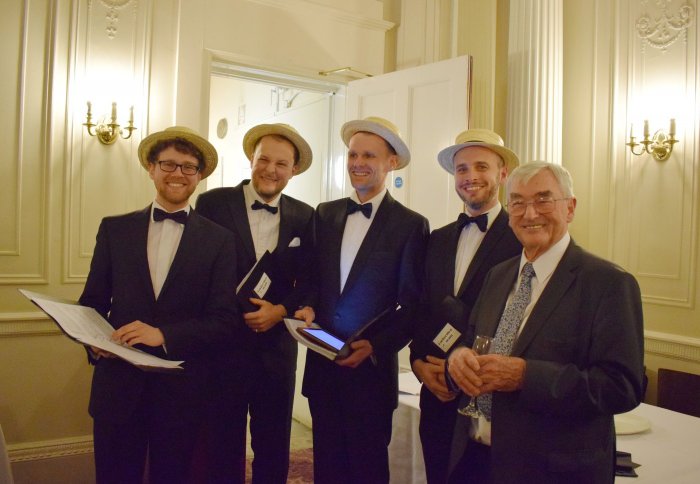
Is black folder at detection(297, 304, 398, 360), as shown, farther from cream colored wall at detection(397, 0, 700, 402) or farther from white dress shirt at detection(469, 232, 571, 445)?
cream colored wall at detection(397, 0, 700, 402)

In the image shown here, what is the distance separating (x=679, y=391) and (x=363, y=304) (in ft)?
7.78

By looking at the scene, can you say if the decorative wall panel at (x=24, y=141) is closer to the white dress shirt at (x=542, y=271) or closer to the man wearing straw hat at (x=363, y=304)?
the man wearing straw hat at (x=363, y=304)

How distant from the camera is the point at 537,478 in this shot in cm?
151

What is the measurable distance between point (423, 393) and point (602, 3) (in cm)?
354

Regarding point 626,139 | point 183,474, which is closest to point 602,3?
point 626,139

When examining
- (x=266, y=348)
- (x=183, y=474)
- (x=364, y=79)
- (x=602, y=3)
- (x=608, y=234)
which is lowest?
(x=183, y=474)

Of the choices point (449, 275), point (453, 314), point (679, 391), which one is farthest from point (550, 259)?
point (679, 391)

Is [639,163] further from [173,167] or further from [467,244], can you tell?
[173,167]

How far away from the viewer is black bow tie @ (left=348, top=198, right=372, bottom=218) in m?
2.39

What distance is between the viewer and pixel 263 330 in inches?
93.0

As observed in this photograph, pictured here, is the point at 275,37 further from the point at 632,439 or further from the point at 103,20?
the point at 632,439

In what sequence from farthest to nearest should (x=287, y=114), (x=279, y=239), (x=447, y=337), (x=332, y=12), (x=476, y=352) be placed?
(x=287, y=114), (x=332, y=12), (x=279, y=239), (x=447, y=337), (x=476, y=352)

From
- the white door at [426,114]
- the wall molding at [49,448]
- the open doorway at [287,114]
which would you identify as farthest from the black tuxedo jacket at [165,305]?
the open doorway at [287,114]

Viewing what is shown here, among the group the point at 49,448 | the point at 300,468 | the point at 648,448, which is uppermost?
the point at 648,448
